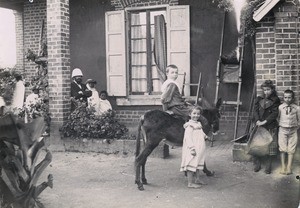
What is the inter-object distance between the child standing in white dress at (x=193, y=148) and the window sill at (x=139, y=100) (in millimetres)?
4034

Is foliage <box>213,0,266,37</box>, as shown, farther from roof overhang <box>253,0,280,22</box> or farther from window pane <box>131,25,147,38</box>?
window pane <box>131,25,147,38</box>

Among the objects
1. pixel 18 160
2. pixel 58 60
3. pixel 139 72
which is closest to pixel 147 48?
pixel 139 72

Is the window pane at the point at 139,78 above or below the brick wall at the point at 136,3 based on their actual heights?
below

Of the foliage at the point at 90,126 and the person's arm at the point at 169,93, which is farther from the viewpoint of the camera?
the foliage at the point at 90,126

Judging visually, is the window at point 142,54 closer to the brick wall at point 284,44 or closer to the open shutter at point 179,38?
the open shutter at point 179,38

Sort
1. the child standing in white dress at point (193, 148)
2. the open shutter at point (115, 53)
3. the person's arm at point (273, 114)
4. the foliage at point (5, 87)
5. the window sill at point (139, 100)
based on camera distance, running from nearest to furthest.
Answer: the foliage at point (5, 87) < the child standing in white dress at point (193, 148) < the person's arm at point (273, 114) < the window sill at point (139, 100) < the open shutter at point (115, 53)

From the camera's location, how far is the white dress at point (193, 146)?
5.64 m

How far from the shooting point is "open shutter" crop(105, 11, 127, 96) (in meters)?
10.1

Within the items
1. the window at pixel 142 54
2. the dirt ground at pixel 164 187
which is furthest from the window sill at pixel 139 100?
the dirt ground at pixel 164 187

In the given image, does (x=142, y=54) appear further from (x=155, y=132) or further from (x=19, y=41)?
(x=155, y=132)

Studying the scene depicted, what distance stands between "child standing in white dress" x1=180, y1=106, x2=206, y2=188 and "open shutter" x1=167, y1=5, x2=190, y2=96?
3.73 meters

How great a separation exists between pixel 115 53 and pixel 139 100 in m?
1.43

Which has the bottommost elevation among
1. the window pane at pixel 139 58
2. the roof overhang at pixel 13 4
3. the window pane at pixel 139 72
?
the window pane at pixel 139 72

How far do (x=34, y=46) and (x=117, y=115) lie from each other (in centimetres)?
373
